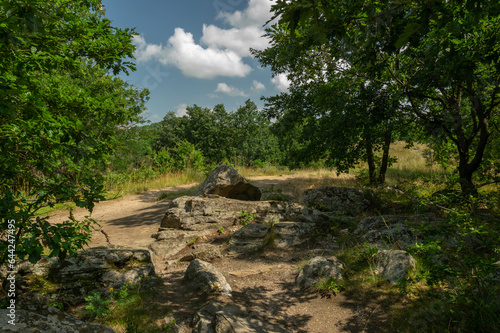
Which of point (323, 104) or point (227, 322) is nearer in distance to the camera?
point (227, 322)

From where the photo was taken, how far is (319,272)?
14.7 ft

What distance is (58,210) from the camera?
1023 cm

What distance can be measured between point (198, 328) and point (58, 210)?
10084mm

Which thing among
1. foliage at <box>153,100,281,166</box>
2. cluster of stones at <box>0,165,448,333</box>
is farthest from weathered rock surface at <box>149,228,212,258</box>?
foliage at <box>153,100,281,166</box>

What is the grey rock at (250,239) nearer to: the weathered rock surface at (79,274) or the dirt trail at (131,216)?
the weathered rock surface at (79,274)

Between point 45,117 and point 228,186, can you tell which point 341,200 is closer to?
point 228,186

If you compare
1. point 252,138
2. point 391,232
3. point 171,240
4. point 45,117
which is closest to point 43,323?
point 45,117

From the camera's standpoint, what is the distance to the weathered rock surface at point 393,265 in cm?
404

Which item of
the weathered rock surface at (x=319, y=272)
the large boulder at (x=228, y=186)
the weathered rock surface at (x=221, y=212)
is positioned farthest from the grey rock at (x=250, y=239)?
the large boulder at (x=228, y=186)

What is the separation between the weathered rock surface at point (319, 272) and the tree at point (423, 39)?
8.41 ft

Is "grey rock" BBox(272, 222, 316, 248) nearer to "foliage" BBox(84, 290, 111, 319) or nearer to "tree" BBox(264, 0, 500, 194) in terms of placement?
"tree" BBox(264, 0, 500, 194)

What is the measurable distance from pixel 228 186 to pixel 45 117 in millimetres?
6635

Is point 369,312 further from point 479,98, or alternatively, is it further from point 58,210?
point 58,210

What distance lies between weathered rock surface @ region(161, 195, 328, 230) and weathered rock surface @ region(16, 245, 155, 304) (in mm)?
2711
